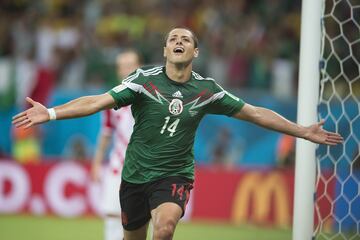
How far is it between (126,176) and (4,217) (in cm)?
623

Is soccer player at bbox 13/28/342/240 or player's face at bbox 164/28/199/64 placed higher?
player's face at bbox 164/28/199/64

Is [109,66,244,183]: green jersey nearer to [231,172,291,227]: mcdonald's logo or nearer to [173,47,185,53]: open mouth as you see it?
[173,47,185,53]: open mouth

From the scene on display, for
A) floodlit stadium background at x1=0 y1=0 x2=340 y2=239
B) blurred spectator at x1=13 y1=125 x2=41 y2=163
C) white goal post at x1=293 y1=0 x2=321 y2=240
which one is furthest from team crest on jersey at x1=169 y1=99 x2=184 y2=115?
blurred spectator at x1=13 y1=125 x2=41 y2=163

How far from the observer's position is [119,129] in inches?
342

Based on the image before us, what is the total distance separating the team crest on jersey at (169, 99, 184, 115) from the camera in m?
6.68

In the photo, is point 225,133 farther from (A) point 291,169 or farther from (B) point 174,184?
(B) point 174,184

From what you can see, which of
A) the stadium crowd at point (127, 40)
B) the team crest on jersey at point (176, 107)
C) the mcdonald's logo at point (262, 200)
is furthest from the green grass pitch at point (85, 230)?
the team crest on jersey at point (176, 107)

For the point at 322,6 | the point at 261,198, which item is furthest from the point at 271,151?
the point at 322,6

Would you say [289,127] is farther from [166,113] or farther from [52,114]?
[52,114]

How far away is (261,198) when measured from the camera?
1259 centimetres

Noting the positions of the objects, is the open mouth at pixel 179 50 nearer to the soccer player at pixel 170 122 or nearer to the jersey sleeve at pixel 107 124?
the soccer player at pixel 170 122

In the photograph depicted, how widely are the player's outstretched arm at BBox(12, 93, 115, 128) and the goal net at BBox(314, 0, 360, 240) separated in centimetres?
206

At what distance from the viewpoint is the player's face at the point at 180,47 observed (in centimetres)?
668

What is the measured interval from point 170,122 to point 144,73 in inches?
17.5
